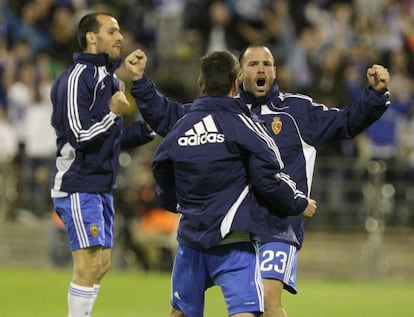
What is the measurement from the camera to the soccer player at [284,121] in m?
8.76

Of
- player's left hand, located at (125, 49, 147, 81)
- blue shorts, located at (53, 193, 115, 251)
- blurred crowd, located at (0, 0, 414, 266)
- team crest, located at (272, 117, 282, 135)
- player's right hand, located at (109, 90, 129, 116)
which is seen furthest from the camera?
blurred crowd, located at (0, 0, 414, 266)

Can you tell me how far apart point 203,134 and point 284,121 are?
143cm

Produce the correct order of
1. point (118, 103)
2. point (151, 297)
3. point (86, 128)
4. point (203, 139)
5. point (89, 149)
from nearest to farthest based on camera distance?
point (203, 139) → point (118, 103) → point (86, 128) → point (89, 149) → point (151, 297)

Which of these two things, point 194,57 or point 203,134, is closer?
point 203,134

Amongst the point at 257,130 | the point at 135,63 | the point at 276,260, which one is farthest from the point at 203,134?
the point at 276,260

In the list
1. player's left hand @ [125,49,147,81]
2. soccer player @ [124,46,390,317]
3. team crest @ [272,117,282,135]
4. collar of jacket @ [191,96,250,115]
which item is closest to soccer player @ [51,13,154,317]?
soccer player @ [124,46,390,317]

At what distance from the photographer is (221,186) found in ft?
25.4

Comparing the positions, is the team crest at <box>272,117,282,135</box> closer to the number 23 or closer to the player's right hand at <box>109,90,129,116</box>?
the number 23

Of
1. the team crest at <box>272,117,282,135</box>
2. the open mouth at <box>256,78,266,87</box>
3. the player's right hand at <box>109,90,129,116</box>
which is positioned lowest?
the team crest at <box>272,117,282,135</box>

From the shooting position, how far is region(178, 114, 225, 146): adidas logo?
7.69 m

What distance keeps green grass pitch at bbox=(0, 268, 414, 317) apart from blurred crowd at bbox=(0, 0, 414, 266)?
1686 millimetres

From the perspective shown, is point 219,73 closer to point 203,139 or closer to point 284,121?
point 203,139

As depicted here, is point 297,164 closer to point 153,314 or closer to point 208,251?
point 208,251

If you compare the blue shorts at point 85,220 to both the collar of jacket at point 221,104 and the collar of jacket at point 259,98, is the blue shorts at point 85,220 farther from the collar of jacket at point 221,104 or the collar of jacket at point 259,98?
the collar of jacket at point 221,104
